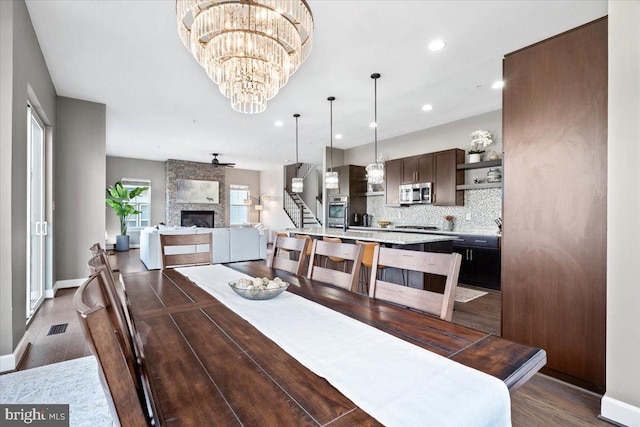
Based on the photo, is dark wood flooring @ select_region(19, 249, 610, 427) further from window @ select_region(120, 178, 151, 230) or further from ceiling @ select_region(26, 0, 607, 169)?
window @ select_region(120, 178, 151, 230)

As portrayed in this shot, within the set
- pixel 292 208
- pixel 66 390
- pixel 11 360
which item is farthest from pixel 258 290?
pixel 292 208

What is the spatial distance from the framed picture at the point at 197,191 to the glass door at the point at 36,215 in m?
6.18

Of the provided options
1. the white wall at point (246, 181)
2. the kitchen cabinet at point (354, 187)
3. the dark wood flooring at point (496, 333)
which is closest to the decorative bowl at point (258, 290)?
the dark wood flooring at point (496, 333)

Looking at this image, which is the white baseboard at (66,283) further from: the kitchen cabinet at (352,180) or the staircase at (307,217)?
the staircase at (307,217)

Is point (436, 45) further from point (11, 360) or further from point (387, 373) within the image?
point (11, 360)

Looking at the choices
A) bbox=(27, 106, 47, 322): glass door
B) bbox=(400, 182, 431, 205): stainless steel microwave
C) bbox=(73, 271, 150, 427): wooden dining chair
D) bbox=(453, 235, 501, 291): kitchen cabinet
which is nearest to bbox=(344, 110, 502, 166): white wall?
bbox=(400, 182, 431, 205): stainless steel microwave

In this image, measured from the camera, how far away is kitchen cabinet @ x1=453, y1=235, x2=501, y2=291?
15.4ft

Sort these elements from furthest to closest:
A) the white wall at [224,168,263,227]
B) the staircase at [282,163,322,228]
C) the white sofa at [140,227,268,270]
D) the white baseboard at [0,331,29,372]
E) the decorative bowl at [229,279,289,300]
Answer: the white wall at [224,168,263,227]
the staircase at [282,163,322,228]
the white sofa at [140,227,268,270]
the white baseboard at [0,331,29,372]
the decorative bowl at [229,279,289,300]

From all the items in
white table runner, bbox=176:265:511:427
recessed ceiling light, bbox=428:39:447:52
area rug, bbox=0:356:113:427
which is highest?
recessed ceiling light, bbox=428:39:447:52

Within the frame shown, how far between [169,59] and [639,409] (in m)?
4.84

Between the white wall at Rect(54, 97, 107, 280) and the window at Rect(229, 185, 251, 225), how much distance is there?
7.31 m

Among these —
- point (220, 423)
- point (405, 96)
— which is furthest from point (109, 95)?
point (220, 423)

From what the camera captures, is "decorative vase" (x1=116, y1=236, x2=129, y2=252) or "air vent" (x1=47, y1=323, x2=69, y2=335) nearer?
"air vent" (x1=47, y1=323, x2=69, y2=335)

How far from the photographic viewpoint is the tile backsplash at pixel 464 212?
5328mm
